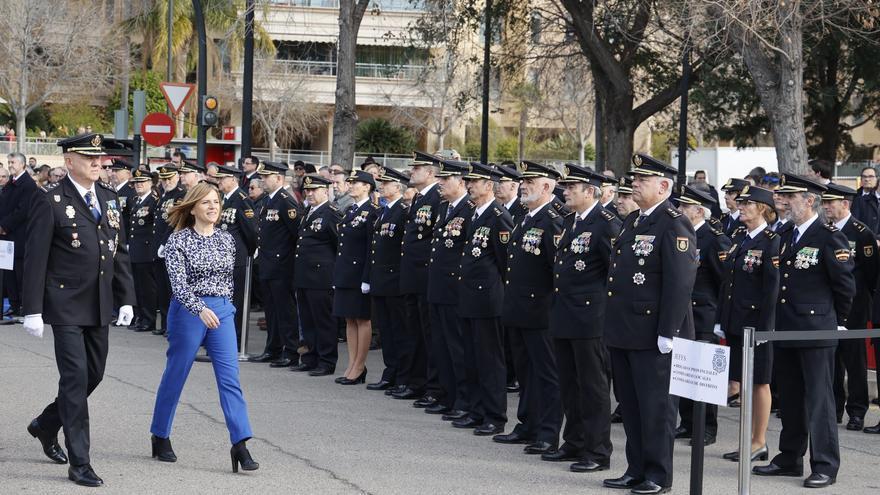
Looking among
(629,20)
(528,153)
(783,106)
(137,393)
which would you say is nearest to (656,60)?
(629,20)

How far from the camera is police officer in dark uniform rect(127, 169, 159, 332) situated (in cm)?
1712

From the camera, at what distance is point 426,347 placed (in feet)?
39.8

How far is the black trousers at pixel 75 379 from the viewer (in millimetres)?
8203

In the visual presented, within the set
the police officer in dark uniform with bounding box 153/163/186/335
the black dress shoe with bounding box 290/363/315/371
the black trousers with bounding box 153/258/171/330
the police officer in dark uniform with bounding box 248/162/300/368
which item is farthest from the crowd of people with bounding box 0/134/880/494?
the black trousers with bounding box 153/258/171/330

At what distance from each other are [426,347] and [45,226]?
4.64 metres

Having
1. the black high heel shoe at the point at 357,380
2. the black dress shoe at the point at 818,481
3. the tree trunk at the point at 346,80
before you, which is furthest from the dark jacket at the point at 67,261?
the tree trunk at the point at 346,80

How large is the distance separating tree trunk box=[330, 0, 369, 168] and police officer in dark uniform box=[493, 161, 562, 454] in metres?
12.3

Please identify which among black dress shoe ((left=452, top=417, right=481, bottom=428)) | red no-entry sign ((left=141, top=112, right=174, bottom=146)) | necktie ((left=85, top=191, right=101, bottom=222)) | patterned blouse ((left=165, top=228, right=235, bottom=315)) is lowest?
black dress shoe ((left=452, top=417, right=481, bottom=428))

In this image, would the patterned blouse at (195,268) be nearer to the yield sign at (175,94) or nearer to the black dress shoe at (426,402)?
the black dress shoe at (426,402)

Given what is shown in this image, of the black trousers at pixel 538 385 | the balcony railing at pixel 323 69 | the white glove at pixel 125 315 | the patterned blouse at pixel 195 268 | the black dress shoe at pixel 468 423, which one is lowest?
the black dress shoe at pixel 468 423

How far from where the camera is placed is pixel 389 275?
12414 mm

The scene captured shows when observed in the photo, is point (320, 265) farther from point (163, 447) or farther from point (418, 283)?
point (163, 447)

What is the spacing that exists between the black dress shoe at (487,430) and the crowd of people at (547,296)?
26mm

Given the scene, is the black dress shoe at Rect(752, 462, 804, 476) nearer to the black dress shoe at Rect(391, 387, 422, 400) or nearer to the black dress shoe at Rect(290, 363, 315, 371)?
the black dress shoe at Rect(391, 387, 422, 400)
